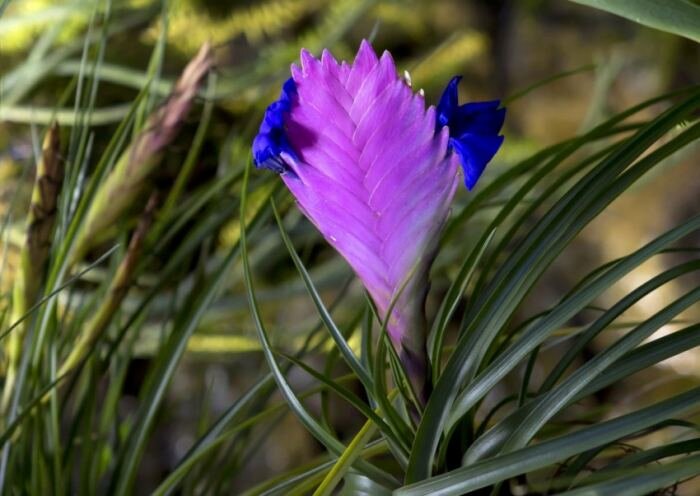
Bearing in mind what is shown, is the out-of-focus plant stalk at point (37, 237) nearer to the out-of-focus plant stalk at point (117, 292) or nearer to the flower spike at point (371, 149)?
the out-of-focus plant stalk at point (117, 292)

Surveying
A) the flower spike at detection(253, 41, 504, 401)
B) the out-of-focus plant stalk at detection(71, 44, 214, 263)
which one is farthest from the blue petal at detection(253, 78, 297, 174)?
the out-of-focus plant stalk at detection(71, 44, 214, 263)

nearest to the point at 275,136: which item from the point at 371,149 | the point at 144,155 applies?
the point at 371,149

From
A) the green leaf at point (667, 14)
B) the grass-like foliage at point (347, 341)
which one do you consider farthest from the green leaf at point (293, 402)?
the green leaf at point (667, 14)

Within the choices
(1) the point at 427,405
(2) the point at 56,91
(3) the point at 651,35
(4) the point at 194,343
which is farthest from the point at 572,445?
(3) the point at 651,35

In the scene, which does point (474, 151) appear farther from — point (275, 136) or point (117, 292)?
point (117, 292)

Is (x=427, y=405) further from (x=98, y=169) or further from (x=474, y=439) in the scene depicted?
(x=98, y=169)
